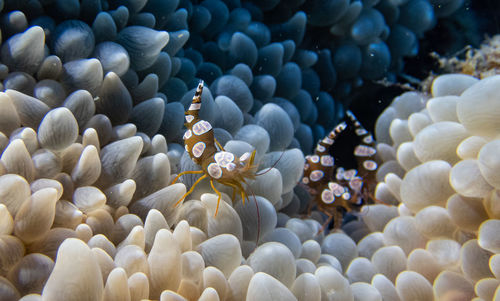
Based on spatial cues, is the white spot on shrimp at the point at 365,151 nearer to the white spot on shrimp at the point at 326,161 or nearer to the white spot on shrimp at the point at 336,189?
the white spot on shrimp at the point at 326,161

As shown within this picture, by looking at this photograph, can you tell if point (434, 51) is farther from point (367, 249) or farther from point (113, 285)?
point (113, 285)

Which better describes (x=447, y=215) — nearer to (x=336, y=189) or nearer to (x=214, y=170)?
(x=336, y=189)

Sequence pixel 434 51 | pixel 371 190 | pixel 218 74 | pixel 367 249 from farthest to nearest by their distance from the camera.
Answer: pixel 434 51, pixel 371 190, pixel 218 74, pixel 367 249

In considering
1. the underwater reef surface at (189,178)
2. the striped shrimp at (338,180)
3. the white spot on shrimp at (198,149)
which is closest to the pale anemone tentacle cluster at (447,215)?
the underwater reef surface at (189,178)

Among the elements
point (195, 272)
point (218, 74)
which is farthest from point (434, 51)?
point (195, 272)

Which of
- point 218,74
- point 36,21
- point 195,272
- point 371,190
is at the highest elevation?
point 36,21

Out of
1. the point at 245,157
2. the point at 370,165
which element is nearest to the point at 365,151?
the point at 370,165

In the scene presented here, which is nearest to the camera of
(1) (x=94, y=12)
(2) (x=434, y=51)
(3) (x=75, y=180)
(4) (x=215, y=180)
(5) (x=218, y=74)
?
(3) (x=75, y=180)
